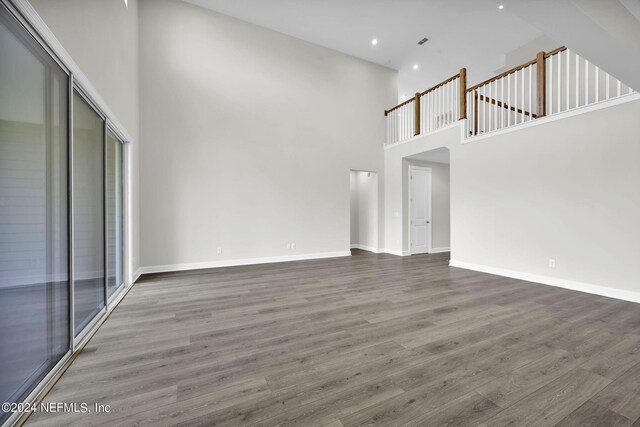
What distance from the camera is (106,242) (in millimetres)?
3143

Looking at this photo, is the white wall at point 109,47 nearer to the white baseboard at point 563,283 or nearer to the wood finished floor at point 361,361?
the wood finished floor at point 361,361

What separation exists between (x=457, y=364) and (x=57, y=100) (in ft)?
11.7

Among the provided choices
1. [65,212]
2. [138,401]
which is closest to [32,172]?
[65,212]

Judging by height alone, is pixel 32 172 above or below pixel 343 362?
above

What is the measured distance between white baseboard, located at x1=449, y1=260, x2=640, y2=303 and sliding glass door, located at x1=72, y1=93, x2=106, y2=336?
603 cm

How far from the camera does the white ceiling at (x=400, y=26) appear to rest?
5.62m

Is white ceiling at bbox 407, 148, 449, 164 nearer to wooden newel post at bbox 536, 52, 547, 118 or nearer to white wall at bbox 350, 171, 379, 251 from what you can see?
white wall at bbox 350, 171, 379, 251

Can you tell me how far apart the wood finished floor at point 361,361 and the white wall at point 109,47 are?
2400 millimetres

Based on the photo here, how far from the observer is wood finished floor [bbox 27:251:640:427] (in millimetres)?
1506

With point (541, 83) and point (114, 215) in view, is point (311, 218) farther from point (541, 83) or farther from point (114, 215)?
point (541, 83)

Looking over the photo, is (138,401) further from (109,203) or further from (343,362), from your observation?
(109,203)

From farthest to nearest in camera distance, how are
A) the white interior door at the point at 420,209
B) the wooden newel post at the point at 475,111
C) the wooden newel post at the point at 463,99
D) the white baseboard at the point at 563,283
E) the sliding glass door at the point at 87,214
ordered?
the white interior door at the point at 420,209
the wooden newel post at the point at 463,99
the wooden newel post at the point at 475,111
the white baseboard at the point at 563,283
the sliding glass door at the point at 87,214

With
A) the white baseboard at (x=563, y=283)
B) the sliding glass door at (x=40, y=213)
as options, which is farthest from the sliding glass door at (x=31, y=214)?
the white baseboard at (x=563, y=283)

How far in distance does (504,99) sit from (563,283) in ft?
14.8
